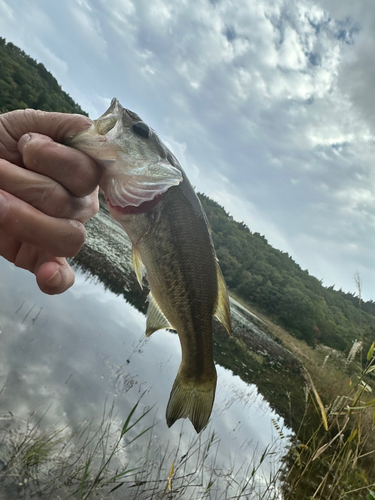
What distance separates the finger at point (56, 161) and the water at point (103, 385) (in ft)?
11.7

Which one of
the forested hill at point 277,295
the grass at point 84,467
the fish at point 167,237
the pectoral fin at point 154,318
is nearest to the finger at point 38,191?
the fish at point 167,237

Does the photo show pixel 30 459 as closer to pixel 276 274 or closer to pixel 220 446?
pixel 220 446

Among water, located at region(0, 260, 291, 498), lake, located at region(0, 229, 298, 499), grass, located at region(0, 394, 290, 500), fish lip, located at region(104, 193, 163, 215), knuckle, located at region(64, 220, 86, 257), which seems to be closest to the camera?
knuckle, located at region(64, 220, 86, 257)

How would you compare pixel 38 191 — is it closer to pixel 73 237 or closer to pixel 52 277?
pixel 73 237

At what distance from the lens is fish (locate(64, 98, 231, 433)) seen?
1957mm

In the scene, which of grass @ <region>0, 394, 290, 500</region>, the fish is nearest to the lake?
grass @ <region>0, 394, 290, 500</region>

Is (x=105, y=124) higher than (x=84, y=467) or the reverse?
higher

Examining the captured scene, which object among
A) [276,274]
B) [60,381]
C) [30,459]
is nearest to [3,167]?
[30,459]

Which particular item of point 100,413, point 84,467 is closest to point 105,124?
point 84,467

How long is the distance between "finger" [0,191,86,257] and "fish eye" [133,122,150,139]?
83 centimetres

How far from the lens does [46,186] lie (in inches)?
66.4

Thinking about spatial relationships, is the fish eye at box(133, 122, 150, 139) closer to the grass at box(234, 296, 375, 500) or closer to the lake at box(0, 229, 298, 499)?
the grass at box(234, 296, 375, 500)

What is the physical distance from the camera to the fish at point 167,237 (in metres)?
1.96

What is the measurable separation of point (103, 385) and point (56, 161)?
7.18m
